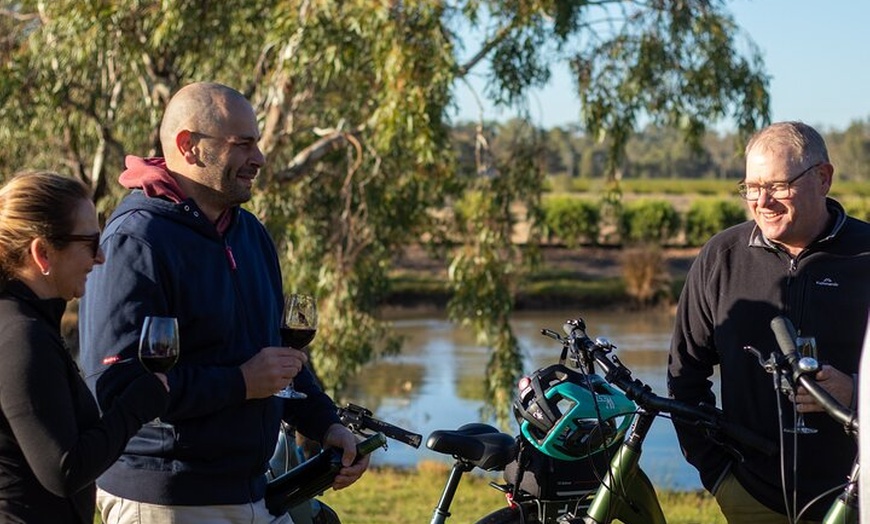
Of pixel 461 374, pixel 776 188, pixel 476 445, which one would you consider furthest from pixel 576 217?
pixel 776 188

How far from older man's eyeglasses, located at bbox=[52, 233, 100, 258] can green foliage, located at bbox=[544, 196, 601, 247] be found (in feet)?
110

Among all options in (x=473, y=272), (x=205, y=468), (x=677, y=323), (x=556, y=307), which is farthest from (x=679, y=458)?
(x=556, y=307)

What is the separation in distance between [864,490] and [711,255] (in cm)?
196

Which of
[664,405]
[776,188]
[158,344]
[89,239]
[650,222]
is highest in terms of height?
[776,188]

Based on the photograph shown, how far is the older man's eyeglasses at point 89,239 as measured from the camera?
9.61 feet

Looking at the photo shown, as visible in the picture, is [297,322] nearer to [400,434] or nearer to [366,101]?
[400,434]

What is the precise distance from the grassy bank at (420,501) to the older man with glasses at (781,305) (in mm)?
2692

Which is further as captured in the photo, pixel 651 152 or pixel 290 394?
pixel 651 152

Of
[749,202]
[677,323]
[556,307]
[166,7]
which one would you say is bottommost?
[556,307]

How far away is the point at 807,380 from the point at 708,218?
38.5 meters

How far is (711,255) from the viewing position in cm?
406

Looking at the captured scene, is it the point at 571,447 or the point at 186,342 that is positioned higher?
the point at 186,342

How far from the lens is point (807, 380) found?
305 centimetres

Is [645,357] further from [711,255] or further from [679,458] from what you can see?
[711,255]
